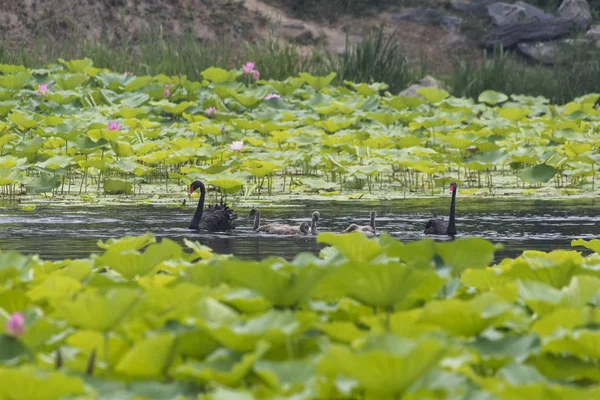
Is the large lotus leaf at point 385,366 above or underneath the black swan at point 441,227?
above

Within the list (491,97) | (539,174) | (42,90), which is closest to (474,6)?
(491,97)

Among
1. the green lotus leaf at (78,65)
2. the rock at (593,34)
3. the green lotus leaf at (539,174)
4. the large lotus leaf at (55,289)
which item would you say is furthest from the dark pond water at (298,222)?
the rock at (593,34)

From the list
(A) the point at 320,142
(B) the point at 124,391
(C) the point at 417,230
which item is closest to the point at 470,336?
(B) the point at 124,391

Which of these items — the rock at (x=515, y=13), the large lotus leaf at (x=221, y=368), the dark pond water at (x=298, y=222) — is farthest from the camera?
the rock at (x=515, y=13)

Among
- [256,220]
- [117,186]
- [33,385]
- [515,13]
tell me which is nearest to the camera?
[33,385]

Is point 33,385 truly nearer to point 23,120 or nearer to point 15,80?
point 23,120

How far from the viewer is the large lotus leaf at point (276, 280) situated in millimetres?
2609

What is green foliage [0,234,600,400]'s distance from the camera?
80.0 inches

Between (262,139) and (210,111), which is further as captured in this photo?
(210,111)

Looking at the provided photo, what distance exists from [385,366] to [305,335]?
63cm

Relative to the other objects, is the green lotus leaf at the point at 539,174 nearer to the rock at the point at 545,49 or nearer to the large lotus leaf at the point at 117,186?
the large lotus leaf at the point at 117,186

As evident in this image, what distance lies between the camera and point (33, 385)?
192 cm

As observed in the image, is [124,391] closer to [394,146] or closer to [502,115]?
[394,146]

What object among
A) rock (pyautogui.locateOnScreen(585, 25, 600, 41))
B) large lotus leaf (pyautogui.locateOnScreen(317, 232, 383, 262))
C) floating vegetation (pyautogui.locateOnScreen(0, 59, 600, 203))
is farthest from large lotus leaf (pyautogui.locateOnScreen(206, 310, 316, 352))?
rock (pyautogui.locateOnScreen(585, 25, 600, 41))
